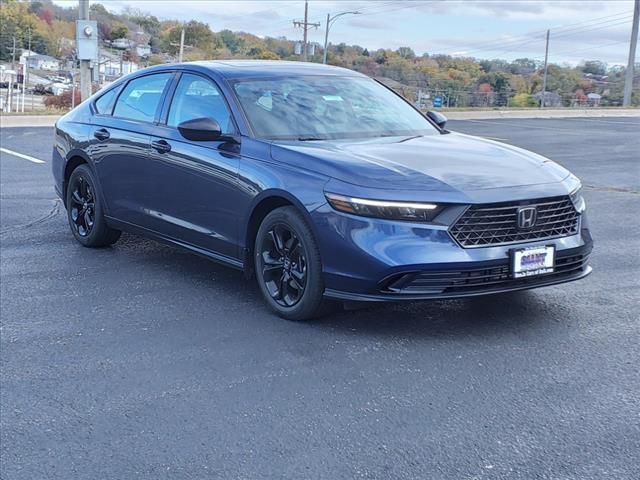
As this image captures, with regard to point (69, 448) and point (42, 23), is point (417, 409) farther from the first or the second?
point (42, 23)

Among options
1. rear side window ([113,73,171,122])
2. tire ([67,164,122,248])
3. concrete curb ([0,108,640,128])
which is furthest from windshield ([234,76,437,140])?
concrete curb ([0,108,640,128])

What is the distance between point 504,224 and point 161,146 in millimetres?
2722

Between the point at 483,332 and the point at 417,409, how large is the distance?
1214mm

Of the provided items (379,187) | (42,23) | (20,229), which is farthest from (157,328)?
(42,23)

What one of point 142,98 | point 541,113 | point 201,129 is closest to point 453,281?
point 201,129

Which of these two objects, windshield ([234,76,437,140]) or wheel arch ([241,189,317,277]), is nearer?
wheel arch ([241,189,317,277])

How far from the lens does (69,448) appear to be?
3555 mm

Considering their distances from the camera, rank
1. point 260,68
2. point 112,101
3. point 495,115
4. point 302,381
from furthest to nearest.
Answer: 1. point 495,115
2. point 112,101
3. point 260,68
4. point 302,381

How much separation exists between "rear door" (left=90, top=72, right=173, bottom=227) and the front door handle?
0.11 metres

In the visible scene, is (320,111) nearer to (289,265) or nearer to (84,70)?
(289,265)

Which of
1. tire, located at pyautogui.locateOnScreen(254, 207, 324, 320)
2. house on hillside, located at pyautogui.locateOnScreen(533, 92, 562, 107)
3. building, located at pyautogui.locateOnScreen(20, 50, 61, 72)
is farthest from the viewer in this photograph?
building, located at pyautogui.locateOnScreen(20, 50, 61, 72)

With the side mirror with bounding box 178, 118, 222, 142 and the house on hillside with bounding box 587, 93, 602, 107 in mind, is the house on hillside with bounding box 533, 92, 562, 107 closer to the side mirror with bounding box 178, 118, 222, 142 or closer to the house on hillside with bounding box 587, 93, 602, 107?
the house on hillside with bounding box 587, 93, 602, 107

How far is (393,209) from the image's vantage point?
15.4ft

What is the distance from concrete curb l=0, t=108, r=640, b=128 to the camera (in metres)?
22.4
